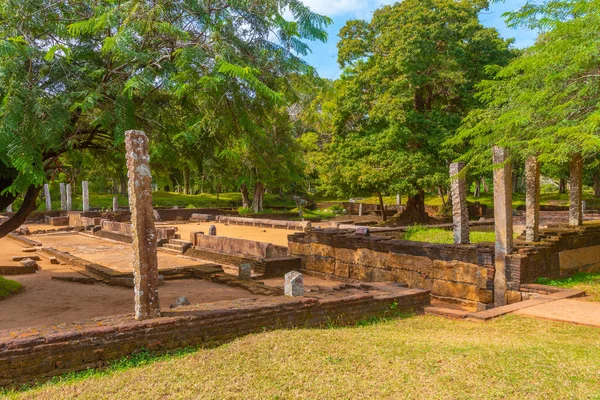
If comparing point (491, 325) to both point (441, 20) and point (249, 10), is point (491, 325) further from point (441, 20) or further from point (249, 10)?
point (441, 20)

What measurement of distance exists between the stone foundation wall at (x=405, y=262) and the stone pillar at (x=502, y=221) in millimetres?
146

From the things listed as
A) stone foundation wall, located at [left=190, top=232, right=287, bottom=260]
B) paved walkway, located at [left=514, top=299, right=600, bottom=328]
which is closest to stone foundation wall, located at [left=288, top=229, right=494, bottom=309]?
stone foundation wall, located at [left=190, top=232, right=287, bottom=260]

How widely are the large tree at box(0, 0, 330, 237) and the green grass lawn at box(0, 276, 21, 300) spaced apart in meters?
4.33

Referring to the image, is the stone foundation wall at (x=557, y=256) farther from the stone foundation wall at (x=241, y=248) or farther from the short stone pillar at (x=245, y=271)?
the stone foundation wall at (x=241, y=248)

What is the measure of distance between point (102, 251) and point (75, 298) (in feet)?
31.7

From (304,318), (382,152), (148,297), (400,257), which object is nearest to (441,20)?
(382,152)

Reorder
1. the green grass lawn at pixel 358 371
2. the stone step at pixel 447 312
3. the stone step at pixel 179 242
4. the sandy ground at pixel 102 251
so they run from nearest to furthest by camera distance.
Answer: the green grass lawn at pixel 358 371 < the stone step at pixel 447 312 < the sandy ground at pixel 102 251 < the stone step at pixel 179 242

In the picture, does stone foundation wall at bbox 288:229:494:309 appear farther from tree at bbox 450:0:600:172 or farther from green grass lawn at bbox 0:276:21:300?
green grass lawn at bbox 0:276:21:300

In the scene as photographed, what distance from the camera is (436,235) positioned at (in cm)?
1596

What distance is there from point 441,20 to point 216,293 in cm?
1795

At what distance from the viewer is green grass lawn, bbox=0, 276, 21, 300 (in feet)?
32.8

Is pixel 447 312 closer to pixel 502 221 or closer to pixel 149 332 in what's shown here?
pixel 502 221

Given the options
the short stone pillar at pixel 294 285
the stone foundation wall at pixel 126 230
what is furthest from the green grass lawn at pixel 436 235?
the stone foundation wall at pixel 126 230

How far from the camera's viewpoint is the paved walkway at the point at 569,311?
7388 mm
